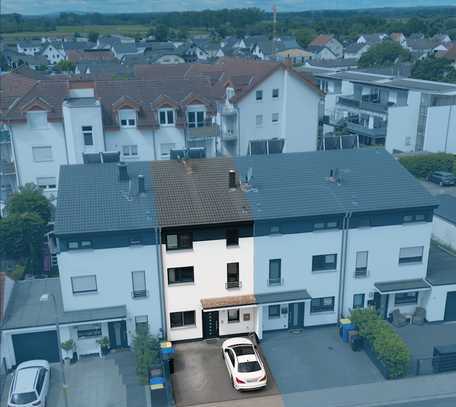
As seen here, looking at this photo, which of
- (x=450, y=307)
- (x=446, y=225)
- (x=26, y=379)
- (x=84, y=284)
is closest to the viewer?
(x=26, y=379)

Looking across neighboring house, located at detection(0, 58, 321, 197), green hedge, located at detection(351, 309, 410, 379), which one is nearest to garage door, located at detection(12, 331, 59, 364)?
green hedge, located at detection(351, 309, 410, 379)

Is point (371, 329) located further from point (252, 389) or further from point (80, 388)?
point (80, 388)

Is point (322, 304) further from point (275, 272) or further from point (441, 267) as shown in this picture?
point (441, 267)

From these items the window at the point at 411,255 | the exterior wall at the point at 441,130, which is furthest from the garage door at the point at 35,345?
the exterior wall at the point at 441,130

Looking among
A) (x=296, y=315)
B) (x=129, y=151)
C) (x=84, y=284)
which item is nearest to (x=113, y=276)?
(x=84, y=284)

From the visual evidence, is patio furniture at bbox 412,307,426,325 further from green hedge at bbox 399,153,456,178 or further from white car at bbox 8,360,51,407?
green hedge at bbox 399,153,456,178

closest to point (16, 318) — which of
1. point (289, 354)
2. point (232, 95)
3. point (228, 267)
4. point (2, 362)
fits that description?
point (2, 362)
